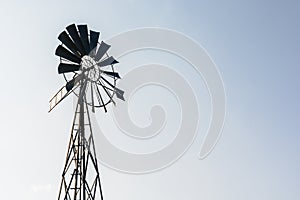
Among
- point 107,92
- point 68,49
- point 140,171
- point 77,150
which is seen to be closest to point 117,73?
point 107,92

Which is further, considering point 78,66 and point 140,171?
point 140,171

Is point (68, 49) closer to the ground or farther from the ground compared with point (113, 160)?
farther from the ground

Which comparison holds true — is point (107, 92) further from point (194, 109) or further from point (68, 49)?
point (194, 109)

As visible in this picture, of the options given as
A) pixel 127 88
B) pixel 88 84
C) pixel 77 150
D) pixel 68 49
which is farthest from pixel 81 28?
pixel 77 150

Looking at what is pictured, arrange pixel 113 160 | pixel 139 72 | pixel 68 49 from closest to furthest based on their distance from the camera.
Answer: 1. pixel 68 49
2. pixel 113 160
3. pixel 139 72

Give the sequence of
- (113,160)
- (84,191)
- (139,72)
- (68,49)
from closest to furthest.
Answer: (84,191), (68,49), (113,160), (139,72)

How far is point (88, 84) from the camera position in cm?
2331

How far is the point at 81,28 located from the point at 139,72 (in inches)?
207

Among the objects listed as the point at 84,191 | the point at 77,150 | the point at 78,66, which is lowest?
the point at 84,191

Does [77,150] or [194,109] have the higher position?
[194,109]

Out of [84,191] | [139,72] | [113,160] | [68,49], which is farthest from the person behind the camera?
[139,72]

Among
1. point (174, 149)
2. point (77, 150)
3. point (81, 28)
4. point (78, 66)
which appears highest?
point (81, 28)

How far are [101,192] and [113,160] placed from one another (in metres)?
3.45

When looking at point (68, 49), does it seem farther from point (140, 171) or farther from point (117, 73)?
point (140, 171)
